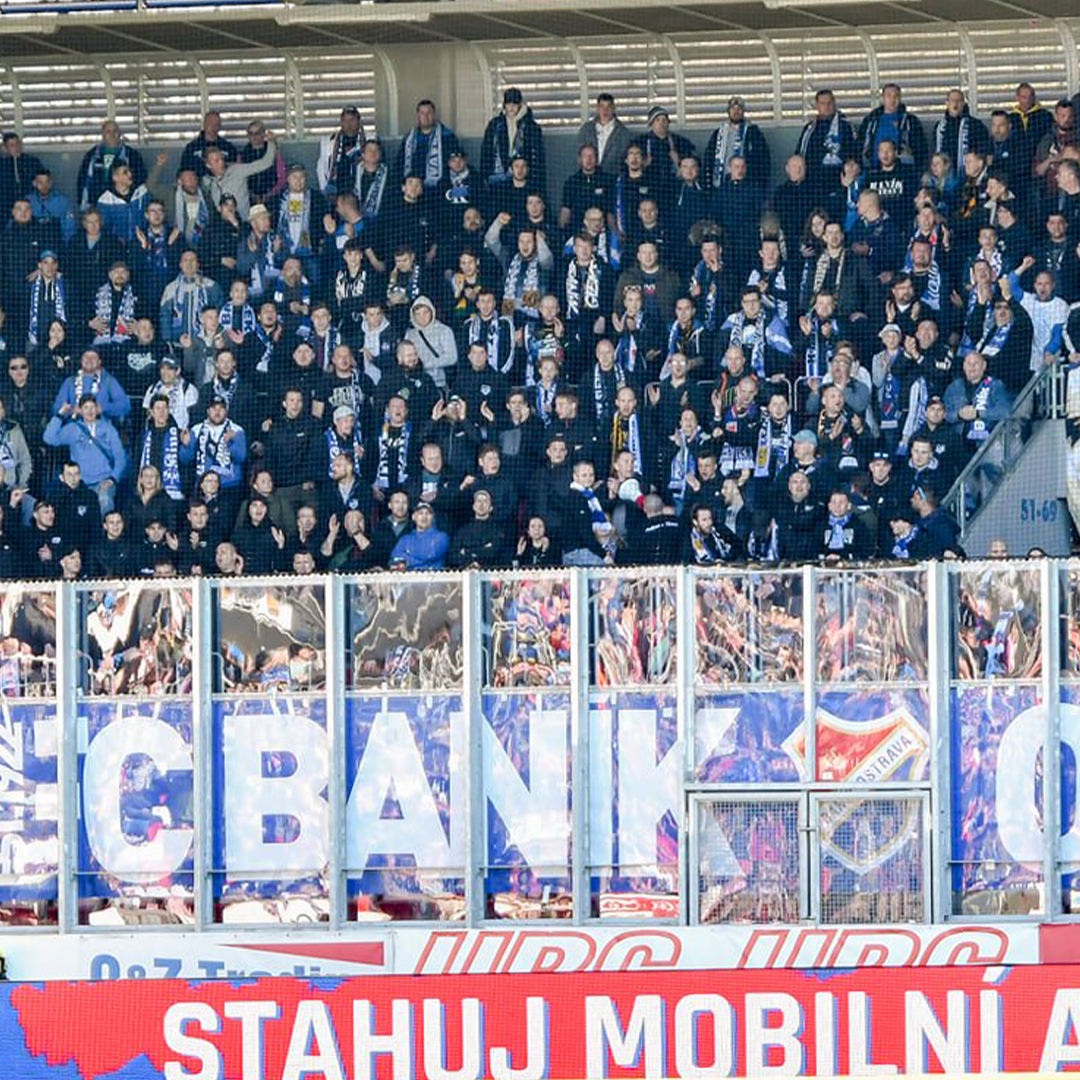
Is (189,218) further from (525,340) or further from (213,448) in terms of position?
(525,340)

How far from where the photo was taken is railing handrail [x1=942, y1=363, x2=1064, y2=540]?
1812 centimetres

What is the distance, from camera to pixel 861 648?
15867mm

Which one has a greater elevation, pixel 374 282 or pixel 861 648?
pixel 374 282

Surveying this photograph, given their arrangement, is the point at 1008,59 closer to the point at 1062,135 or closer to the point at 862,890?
the point at 1062,135

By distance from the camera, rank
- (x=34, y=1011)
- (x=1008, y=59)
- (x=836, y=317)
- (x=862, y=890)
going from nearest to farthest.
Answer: (x=34, y=1011), (x=862, y=890), (x=836, y=317), (x=1008, y=59)

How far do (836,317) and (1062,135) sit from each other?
2.41 m

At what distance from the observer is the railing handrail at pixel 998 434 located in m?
18.1

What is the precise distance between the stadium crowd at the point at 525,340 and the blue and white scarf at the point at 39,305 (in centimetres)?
3

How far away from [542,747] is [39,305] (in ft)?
22.1

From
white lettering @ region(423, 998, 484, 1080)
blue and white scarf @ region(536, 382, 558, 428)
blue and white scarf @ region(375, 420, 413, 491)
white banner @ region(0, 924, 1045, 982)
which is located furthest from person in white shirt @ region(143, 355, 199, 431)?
white lettering @ region(423, 998, 484, 1080)

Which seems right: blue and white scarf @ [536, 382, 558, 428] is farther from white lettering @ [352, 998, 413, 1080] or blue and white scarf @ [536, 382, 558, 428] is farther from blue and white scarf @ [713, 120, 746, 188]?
white lettering @ [352, 998, 413, 1080]

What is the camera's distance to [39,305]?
20609 mm

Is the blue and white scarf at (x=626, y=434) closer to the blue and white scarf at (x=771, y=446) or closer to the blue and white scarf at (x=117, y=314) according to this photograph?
the blue and white scarf at (x=771, y=446)

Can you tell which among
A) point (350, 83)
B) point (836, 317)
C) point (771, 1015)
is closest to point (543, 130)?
point (350, 83)
